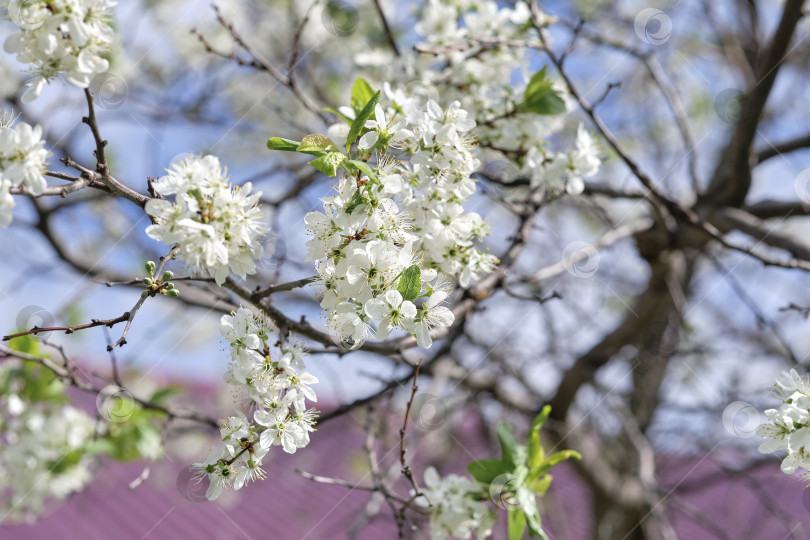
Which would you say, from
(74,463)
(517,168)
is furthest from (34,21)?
(74,463)

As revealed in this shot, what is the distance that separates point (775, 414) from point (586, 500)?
4.77 m

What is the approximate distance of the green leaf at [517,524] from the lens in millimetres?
1306

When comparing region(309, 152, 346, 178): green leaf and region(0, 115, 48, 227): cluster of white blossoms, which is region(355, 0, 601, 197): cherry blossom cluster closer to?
region(309, 152, 346, 178): green leaf

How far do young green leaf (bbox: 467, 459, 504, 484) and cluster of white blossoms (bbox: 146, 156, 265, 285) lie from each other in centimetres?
75

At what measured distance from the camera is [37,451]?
213 centimetres

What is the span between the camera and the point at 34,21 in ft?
3.06

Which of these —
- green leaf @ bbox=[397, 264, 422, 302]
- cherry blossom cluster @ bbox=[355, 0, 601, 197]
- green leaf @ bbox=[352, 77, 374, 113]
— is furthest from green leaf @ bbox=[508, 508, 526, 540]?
green leaf @ bbox=[352, 77, 374, 113]

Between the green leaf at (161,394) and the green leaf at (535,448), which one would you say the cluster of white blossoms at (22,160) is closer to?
the green leaf at (535,448)

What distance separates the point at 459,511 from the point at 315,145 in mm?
875

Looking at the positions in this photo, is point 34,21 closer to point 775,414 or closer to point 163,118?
point 775,414

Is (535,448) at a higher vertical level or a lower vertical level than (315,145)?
lower

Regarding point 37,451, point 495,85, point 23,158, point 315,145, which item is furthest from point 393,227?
point 37,451

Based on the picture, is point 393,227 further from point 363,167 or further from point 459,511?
point 459,511

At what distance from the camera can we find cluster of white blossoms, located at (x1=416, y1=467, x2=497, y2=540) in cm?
137
